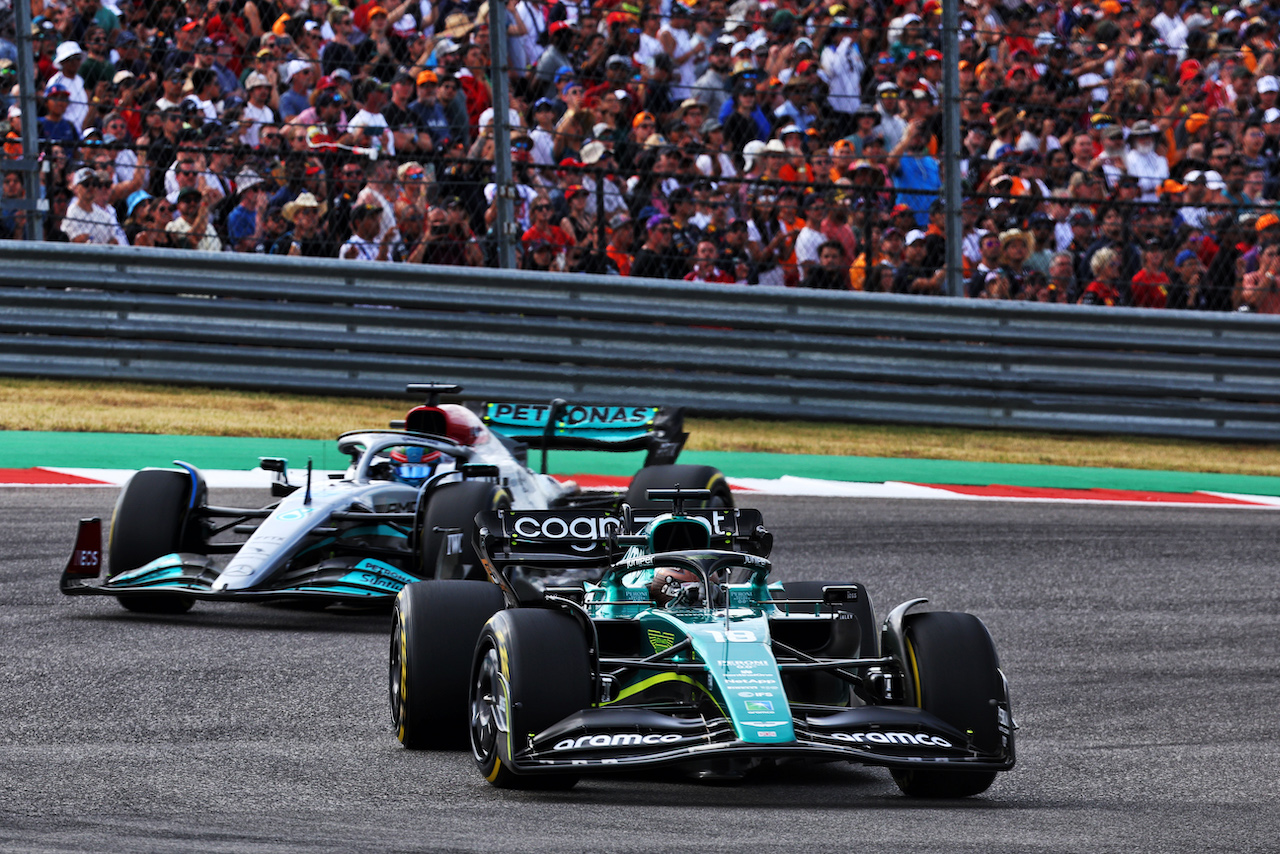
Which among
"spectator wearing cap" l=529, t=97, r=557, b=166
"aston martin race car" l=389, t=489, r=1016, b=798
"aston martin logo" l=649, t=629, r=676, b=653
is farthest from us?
"spectator wearing cap" l=529, t=97, r=557, b=166

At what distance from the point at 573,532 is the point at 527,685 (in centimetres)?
165

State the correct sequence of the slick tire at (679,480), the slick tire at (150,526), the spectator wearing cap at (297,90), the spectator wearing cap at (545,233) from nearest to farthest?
the slick tire at (150,526) → the slick tire at (679,480) → the spectator wearing cap at (297,90) → the spectator wearing cap at (545,233)

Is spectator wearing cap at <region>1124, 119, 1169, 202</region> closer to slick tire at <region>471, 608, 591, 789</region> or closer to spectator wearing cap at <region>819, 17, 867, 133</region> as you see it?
spectator wearing cap at <region>819, 17, 867, 133</region>

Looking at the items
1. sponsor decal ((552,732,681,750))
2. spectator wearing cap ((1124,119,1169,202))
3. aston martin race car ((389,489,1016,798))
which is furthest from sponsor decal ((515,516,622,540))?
spectator wearing cap ((1124,119,1169,202))

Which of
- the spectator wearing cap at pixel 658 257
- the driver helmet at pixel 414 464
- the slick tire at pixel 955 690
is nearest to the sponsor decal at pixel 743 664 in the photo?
the slick tire at pixel 955 690

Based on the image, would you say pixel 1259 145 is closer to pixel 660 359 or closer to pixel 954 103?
pixel 954 103

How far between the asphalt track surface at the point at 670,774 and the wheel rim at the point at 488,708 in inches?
4.7

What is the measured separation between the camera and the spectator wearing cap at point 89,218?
1270cm

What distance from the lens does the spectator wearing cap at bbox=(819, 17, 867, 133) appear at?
1388cm

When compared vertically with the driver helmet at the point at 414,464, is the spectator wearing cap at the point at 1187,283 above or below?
above

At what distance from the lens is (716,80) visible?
46.0ft

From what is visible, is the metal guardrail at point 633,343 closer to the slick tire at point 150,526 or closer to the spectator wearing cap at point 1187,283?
the spectator wearing cap at point 1187,283

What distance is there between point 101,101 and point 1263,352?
27.9 feet

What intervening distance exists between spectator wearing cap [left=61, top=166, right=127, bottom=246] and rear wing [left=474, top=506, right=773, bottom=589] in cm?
676
